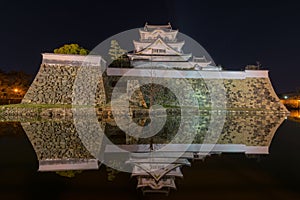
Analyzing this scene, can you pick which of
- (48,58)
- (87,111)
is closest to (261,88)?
(87,111)

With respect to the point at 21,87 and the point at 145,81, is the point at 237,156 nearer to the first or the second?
the point at 145,81

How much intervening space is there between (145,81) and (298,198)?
57.1 feet

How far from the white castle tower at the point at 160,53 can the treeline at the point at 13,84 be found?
1044 centimetres

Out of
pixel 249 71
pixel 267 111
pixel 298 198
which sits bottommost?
pixel 267 111

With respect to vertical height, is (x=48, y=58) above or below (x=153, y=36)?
below

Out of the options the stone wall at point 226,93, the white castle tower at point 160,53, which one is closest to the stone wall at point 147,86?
the stone wall at point 226,93

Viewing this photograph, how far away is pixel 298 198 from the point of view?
3.76m

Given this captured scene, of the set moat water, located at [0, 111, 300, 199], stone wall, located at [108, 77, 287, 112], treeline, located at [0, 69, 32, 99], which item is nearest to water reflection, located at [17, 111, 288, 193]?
moat water, located at [0, 111, 300, 199]

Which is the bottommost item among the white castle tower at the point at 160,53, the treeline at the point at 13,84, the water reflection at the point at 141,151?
the water reflection at the point at 141,151

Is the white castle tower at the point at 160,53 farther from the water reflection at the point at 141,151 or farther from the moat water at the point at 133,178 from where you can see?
the moat water at the point at 133,178

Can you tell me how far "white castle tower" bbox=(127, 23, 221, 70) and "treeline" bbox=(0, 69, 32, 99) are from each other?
10445 mm

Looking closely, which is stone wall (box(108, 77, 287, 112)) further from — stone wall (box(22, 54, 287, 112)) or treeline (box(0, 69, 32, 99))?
treeline (box(0, 69, 32, 99))

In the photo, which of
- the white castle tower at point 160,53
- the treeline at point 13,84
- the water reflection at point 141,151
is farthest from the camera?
the treeline at point 13,84

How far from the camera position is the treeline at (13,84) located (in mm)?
22641
